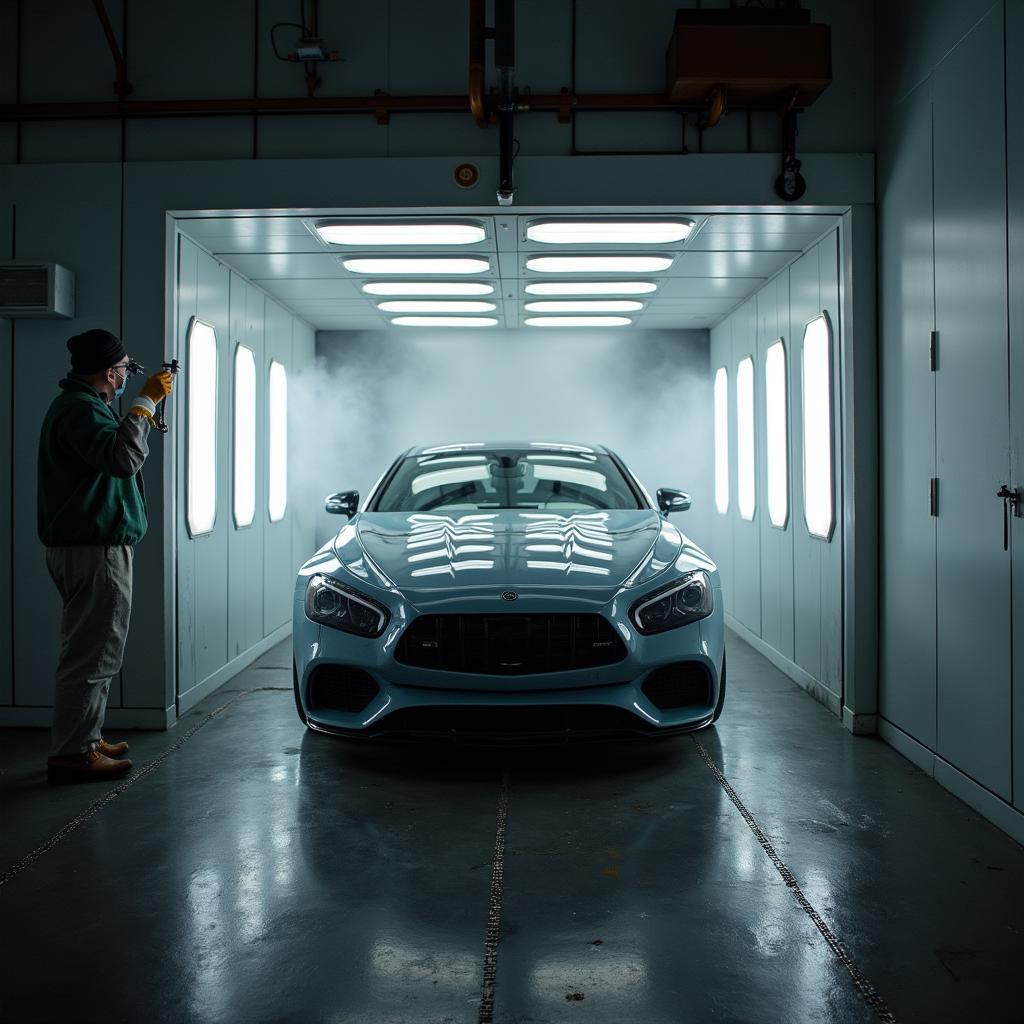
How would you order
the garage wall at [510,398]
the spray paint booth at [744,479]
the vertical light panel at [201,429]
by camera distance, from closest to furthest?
1. the spray paint booth at [744,479]
2. the vertical light panel at [201,429]
3. the garage wall at [510,398]

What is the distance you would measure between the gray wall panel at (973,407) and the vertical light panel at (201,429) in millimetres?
3847

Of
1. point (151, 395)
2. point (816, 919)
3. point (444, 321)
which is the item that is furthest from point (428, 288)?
point (816, 919)

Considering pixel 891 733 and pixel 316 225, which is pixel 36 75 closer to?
pixel 316 225

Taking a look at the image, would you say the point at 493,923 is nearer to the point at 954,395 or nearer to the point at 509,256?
the point at 954,395

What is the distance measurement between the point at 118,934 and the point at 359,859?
2.57 ft

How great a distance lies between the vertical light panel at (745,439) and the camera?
302 inches

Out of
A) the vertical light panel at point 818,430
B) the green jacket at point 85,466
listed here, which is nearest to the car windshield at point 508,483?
the vertical light panel at point 818,430

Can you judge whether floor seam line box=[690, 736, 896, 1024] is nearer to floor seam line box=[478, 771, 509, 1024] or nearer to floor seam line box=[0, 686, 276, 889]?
floor seam line box=[478, 771, 509, 1024]

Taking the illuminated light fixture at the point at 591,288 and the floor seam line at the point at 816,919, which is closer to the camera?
the floor seam line at the point at 816,919

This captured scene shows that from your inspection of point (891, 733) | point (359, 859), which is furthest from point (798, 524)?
point (359, 859)

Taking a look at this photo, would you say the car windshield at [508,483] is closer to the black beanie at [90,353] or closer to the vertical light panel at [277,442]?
the black beanie at [90,353]

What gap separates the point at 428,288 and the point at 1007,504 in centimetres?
506

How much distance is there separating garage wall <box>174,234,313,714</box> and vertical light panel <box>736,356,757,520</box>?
154 inches

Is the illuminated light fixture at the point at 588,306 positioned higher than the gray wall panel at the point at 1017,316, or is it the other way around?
the illuminated light fixture at the point at 588,306
